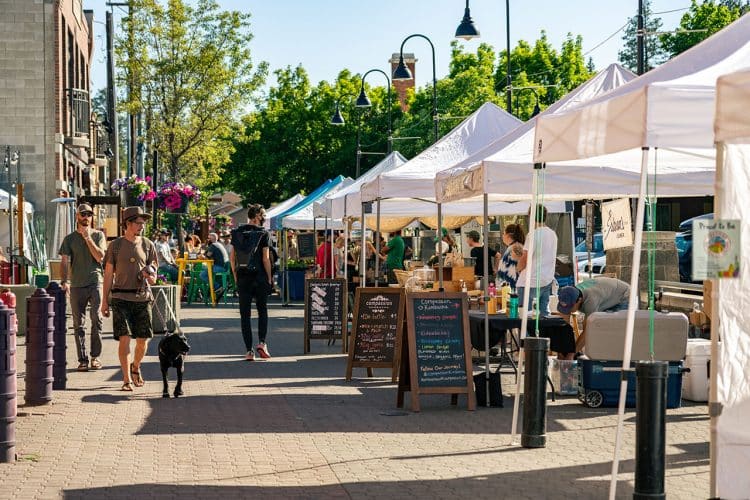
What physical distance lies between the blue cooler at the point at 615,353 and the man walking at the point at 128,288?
181 inches

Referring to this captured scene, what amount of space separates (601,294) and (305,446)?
452 cm

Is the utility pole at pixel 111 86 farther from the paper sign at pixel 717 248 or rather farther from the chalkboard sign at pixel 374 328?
the paper sign at pixel 717 248

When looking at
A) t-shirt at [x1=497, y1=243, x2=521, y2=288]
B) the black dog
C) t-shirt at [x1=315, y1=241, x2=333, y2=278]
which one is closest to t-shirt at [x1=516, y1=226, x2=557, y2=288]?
t-shirt at [x1=497, y1=243, x2=521, y2=288]

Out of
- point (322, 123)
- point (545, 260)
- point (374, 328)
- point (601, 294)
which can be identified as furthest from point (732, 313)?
point (322, 123)

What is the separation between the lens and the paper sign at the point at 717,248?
21.6ft

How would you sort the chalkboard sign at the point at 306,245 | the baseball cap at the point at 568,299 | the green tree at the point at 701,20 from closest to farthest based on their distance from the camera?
the baseball cap at the point at 568,299, the chalkboard sign at the point at 306,245, the green tree at the point at 701,20

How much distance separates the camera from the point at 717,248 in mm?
6594

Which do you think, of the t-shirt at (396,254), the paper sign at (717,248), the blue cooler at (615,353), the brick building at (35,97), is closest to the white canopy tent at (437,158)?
the blue cooler at (615,353)

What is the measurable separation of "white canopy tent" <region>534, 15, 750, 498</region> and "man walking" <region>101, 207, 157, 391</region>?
5.68 m

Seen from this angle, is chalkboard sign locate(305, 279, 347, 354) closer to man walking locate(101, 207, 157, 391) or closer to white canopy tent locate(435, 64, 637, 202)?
white canopy tent locate(435, 64, 637, 202)

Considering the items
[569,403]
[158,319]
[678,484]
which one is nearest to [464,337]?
[569,403]

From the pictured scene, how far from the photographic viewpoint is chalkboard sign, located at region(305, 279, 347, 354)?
1858 cm

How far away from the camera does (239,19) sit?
4544cm

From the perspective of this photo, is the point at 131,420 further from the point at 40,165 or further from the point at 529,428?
the point at 40,165
